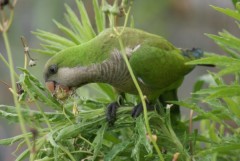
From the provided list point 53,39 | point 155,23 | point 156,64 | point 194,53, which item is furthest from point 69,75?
point 155,23

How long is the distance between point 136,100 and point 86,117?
1.63 feet

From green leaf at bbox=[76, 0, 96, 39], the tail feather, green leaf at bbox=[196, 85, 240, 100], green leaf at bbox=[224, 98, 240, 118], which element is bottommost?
the tail feather

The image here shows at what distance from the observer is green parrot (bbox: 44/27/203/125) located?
2.09 m

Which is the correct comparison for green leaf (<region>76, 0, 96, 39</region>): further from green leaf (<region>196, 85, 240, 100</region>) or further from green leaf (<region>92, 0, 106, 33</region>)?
green leaf (<region>196, 85, 240, 100</region>)

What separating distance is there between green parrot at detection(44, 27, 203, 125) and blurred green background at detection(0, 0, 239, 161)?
1.90 meters

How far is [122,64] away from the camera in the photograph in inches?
87.0

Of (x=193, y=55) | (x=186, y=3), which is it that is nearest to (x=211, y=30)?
(x=186, y=3)

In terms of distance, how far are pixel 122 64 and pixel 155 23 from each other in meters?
3.33

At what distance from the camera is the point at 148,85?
225 cm

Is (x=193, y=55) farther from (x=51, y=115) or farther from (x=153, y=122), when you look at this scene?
(x=51, y=115)

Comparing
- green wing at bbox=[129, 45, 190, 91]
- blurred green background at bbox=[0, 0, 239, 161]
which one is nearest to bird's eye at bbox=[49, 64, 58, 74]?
green wing at bbox=[129, 45, 190, 91]

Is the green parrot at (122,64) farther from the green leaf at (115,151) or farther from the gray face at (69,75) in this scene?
the green leaf at (115,151)

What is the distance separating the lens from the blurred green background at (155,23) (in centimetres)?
471

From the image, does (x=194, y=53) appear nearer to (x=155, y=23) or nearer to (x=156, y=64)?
(x=156, y=64)
